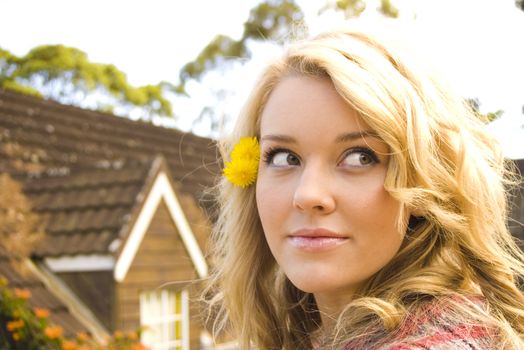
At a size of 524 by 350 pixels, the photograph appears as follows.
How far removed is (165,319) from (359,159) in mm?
4945

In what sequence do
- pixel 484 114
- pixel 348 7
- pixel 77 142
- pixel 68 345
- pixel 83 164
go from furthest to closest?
pixel 77 142 → pixel 83 164 → pixel 68 345 → pixel 348 7 → pixel 484 114

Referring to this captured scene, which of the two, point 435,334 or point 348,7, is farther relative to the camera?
point 348,7

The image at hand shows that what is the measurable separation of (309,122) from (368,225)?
27 centimetres

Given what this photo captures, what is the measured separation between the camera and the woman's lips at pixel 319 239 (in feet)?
5.16

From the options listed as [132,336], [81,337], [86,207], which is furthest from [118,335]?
[86,207]

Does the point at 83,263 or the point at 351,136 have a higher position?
the point at 351,136

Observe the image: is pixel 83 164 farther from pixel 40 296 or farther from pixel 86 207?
pixel 40 296

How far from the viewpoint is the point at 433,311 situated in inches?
57.4

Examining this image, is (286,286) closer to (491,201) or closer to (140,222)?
(491,201)

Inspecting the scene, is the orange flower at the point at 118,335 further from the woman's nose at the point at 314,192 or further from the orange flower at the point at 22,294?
the woman's nose at the point at 314,192

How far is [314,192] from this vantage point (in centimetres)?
152

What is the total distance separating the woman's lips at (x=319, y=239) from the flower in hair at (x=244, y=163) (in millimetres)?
307

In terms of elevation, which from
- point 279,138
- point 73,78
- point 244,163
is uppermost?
point 279,138

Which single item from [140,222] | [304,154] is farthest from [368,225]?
[140,222]
